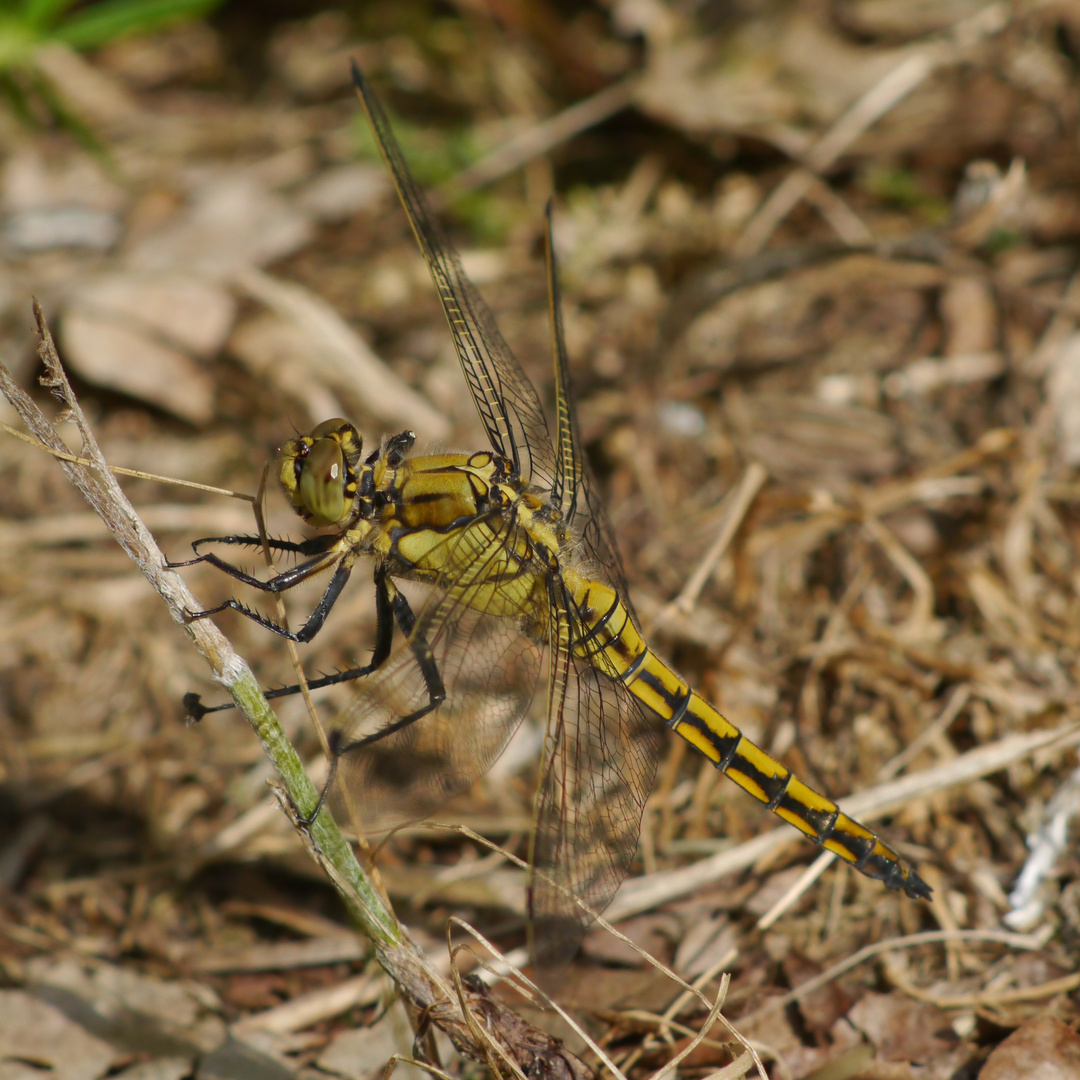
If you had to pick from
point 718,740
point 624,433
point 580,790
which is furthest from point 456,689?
point 624,433

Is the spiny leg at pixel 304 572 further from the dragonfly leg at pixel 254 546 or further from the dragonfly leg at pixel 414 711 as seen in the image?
the dragonfly leg at pixel 414 711

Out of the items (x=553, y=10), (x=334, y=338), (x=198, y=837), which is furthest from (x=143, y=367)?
(x=553, y=10)

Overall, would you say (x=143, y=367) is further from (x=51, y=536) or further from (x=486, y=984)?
(x=486, y=984)

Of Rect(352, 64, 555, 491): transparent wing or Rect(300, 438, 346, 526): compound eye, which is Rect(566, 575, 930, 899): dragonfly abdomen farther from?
Rect(300, 438, 346, 526): compound eye

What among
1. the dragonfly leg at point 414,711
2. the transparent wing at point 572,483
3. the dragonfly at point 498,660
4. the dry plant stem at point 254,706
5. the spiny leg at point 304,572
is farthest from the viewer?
the transparent wing at point 572,483

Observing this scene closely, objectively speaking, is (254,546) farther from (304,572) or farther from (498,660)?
(498,660)

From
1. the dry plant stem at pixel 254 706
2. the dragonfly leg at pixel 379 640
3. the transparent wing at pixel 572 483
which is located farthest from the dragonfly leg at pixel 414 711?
the transparent wing at pixel 572 483
